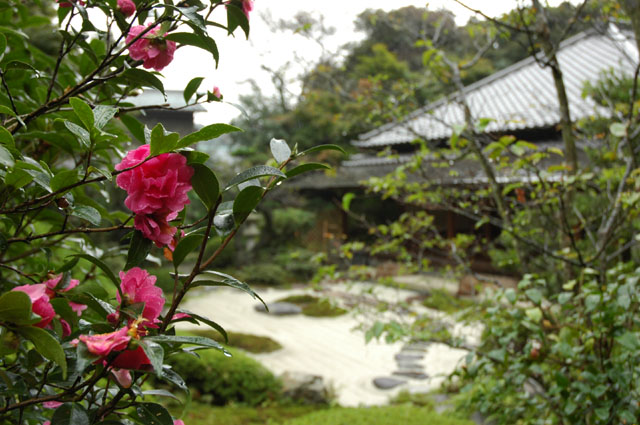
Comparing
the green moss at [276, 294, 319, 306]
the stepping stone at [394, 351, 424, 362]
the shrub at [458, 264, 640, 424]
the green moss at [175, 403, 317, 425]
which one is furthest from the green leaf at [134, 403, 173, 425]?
the green moss at [276, 294, 319, 306]

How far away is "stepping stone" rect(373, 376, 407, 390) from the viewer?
439 cm

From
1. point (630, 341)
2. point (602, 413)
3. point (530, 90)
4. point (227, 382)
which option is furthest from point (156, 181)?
point (530, 90)

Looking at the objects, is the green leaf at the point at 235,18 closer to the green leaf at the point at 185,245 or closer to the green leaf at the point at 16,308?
the green leaf at the point at 185,245

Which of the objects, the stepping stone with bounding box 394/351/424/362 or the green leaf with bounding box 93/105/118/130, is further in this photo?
the stepping stone with bounding box 394/351/424/362

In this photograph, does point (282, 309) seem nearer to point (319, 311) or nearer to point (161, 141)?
point (319, 311)

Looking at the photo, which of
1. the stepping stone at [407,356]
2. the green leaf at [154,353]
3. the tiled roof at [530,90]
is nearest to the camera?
the green leaf at [154,353]

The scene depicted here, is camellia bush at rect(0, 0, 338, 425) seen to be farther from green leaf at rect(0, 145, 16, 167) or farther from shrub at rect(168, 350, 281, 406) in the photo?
shrub at rect(168, 350, 281, 406)

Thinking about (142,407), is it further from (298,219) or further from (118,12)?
(298,219)

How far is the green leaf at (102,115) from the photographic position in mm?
474

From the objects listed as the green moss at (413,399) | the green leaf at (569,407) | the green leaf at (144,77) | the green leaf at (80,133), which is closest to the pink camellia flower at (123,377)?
the green leaf at (80,133)

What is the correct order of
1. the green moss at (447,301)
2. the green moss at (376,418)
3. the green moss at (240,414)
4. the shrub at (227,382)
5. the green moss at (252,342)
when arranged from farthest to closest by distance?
the green moss at (252,342) → the shrub at (227,382) → the green moss at (240,414) → the green moss at (447,301) → the green moss at (376,418)

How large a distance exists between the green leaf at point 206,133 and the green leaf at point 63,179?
0.14 m

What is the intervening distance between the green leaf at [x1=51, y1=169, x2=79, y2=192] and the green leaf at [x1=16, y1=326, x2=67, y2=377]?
0.51 feet

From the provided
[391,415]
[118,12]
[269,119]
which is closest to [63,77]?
[118,12]
